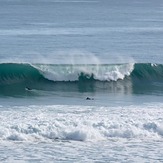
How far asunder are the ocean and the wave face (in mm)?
43

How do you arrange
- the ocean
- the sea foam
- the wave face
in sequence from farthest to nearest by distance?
the wave face, the sea foam, the ocean

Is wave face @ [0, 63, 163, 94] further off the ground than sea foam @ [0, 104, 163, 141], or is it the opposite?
wave face @ [0, 63, 163, 94]

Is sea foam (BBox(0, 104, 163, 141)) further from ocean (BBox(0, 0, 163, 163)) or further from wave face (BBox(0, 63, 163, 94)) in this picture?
wave face (BBox(0, 63, 163, 94))

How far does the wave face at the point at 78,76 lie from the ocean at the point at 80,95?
4 centimetres

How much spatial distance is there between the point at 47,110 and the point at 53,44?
21.5m

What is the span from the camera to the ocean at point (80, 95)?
23766 mm

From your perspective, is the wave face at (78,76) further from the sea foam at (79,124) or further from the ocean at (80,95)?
the sea foam at (79,124)

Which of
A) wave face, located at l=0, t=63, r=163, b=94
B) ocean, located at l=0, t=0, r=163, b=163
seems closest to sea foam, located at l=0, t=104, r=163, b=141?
ocean, located at l=0, t=0, r=163, b=163

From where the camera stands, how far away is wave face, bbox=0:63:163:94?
36000 mm

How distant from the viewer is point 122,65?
3919 cm

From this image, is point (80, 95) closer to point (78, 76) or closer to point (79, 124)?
point (78, 76)

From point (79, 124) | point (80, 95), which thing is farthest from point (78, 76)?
point (79, 124)

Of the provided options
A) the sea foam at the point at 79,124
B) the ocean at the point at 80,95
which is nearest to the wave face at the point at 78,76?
the ocean at the point at 80,95

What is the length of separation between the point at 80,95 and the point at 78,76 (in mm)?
4078
